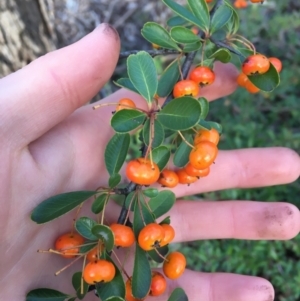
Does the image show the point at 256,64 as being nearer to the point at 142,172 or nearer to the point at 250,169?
the point at 142,172

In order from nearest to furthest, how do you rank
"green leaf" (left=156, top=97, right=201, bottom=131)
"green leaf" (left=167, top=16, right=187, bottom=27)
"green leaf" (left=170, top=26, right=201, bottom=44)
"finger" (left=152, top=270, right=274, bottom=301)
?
"green leaf" (left=156, top=97, right=201, bottom=131)
"green leaf" (left=170, top=26, right=201, bottom=44)
"green leaf" (left=167, top=16, right=187, bottom=27)
"finger" (left=152, top=270, right=274, bottom=301)

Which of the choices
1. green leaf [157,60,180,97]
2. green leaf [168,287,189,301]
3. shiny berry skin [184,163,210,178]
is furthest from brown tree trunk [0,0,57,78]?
green leaf [168,287,189,301]

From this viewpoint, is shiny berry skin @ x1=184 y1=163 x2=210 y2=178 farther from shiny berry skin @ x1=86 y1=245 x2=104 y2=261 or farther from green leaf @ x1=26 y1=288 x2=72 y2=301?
green leaf @ x1=26 y1=288 x2=72 y2=301

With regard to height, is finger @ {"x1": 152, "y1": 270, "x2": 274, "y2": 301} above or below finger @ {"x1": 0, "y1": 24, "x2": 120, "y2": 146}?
below

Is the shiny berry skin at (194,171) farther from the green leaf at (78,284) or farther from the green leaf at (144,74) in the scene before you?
the green leaf at (78,284)

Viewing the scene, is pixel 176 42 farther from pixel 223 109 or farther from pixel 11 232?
pixel 223 109

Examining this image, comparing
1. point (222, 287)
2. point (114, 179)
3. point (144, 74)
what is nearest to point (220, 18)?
point (144, 74)
